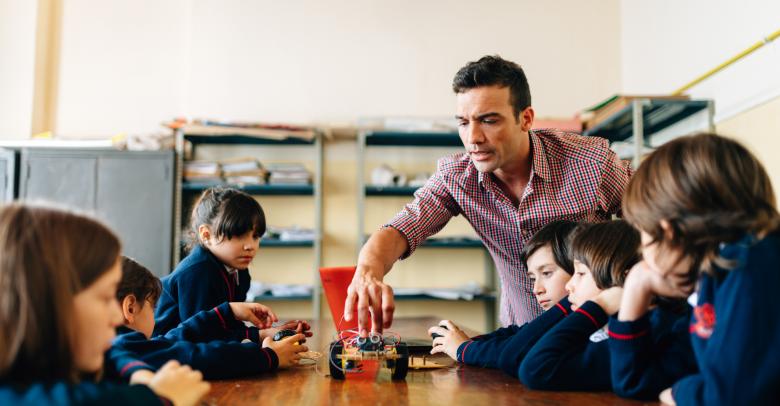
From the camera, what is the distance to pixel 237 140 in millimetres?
4098

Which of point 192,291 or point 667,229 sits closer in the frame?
point 667,229

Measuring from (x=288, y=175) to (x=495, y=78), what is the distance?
2398 millimetres

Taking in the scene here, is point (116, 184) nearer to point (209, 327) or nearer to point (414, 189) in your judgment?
point (414, 189)

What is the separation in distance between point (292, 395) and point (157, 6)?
4.01 metres

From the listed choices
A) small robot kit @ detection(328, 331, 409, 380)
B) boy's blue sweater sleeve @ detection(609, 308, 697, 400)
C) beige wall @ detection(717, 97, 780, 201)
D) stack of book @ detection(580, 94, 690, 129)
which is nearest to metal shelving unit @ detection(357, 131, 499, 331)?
stack of book @ detection(580, 94, 690, 129)

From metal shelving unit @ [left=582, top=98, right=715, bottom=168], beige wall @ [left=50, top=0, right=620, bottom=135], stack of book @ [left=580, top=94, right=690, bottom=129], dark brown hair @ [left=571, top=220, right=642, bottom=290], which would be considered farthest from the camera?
beige wall @ [left=50, top=0, right=620, bottom=135]

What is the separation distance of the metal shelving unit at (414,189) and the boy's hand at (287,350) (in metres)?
2.60

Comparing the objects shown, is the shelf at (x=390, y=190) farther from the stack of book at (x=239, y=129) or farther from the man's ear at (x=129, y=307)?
the man's ear at (x=129, y=307)

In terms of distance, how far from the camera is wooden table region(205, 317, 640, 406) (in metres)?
0.90

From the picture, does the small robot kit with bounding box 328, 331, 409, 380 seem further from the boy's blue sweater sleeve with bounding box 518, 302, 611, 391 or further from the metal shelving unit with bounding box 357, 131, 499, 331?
the metal shelving unit with bounding box 357, 131, 499, 331

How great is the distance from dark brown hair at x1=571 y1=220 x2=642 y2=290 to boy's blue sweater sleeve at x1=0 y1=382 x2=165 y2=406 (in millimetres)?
843

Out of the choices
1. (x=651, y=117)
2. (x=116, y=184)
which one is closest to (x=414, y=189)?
(x=651, y=117)

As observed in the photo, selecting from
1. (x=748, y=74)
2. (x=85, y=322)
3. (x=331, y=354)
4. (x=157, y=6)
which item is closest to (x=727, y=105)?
(x=748, y=74)

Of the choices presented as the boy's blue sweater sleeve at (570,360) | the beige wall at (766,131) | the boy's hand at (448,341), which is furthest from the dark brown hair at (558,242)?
the beige wall at (766,131)
